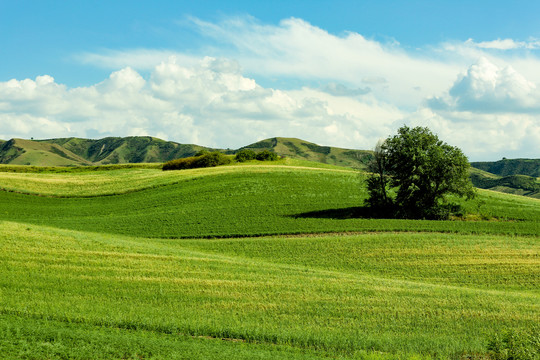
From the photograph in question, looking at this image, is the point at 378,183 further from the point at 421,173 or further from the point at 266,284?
the point at 266,284

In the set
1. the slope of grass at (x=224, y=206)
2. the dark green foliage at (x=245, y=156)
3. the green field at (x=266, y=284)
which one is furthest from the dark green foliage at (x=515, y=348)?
the dark green foliage at (x=245, y=156)

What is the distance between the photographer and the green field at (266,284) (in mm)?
16250

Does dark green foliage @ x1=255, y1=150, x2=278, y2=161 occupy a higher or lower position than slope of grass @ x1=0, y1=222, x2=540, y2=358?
higher

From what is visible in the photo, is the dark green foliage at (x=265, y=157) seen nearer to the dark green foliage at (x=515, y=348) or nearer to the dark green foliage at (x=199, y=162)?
the dark green foliage at (x=199, y=162)

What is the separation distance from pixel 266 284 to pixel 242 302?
10.2 feet

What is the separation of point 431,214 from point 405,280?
2401 centimetres

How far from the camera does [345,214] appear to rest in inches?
1991

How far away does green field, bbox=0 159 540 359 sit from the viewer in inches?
640

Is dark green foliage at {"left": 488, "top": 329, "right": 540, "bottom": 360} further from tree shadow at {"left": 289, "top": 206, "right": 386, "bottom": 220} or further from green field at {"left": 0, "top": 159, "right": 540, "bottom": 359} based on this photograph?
tree shadow at {"left": 289, "top": 206, "right": 386, "bottom": 220}

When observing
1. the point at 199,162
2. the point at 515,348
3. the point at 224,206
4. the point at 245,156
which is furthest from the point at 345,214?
the point at 245,156

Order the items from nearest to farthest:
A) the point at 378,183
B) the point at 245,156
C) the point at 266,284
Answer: the point at 266,284 < the point at 378,183 < the point at 245,156

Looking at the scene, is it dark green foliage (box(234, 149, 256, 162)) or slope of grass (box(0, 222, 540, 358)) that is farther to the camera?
dark green foliage (box(234, 149, 256, 162))

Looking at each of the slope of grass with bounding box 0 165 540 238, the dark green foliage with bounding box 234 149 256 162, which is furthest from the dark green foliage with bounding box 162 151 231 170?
the slope of grass with bounding box 0 165 540 238

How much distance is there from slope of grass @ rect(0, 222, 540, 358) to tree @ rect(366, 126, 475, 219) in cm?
1702
